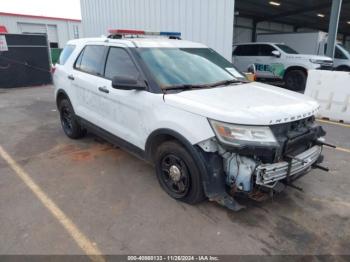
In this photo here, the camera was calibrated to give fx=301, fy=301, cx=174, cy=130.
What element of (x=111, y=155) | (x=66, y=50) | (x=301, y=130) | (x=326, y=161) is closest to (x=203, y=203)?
(x=301, y=130)

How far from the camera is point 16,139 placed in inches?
228

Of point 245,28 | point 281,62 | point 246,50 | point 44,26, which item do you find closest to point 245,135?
point 281,62

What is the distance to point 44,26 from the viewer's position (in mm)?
25719

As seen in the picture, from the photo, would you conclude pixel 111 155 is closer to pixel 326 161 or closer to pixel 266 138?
pixel 266 138

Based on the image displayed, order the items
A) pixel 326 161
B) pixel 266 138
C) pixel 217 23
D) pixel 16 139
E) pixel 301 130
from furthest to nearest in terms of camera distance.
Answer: pixel 217 23
pixel 16 139
pixel 326 161
pixel 301 130
pixel 266 138

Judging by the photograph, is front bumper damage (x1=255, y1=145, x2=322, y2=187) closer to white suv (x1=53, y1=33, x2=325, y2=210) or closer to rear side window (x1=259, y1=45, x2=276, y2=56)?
white suv (x1=53, y1=33, x2=325, y2=210)

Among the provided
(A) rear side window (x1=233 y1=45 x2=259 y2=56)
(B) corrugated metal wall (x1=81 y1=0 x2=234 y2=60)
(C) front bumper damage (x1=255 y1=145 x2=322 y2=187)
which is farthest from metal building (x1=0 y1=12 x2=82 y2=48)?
(C) front bumper damage (x1=255 y1=145 x2=322 y2=187)

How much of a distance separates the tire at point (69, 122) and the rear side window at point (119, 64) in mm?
1471

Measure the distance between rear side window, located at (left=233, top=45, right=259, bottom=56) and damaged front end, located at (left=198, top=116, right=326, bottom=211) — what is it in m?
10.4

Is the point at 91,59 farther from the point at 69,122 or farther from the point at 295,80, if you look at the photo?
the point at 295,80

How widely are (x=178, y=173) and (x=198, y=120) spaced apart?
0.71 m

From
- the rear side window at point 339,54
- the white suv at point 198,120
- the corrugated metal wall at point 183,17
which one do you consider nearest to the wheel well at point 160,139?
the white suv at point 198,120

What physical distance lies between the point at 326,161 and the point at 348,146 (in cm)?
105

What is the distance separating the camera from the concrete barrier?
22.4 ft
